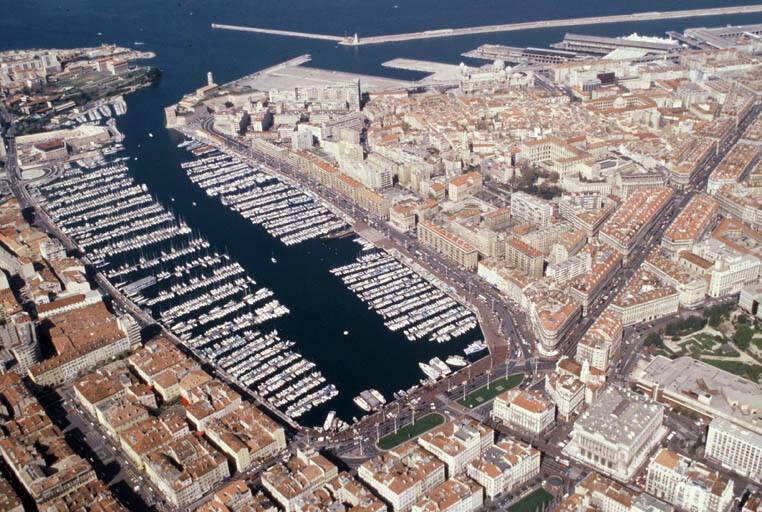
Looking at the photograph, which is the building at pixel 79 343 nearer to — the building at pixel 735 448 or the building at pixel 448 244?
the building at pixel 448 244

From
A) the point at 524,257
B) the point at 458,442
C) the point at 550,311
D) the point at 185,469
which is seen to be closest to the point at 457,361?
the point at 550,311

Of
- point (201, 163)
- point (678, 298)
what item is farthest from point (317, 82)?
point (678, 298)

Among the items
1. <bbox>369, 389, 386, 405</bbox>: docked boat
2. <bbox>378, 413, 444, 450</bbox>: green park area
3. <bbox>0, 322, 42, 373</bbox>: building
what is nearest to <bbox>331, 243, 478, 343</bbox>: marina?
<bbox>369, 389, 386, 405</bbox>: docked boat

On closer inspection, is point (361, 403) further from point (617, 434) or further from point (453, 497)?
point (617, 434)

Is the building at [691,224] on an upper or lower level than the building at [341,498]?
upper

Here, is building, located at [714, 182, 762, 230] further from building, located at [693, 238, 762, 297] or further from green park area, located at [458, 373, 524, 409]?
green park area, located at [458, 373, 524, 409]

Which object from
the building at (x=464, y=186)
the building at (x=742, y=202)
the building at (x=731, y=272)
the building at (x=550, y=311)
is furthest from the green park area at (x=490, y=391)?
the building at (x=742, y=202)
